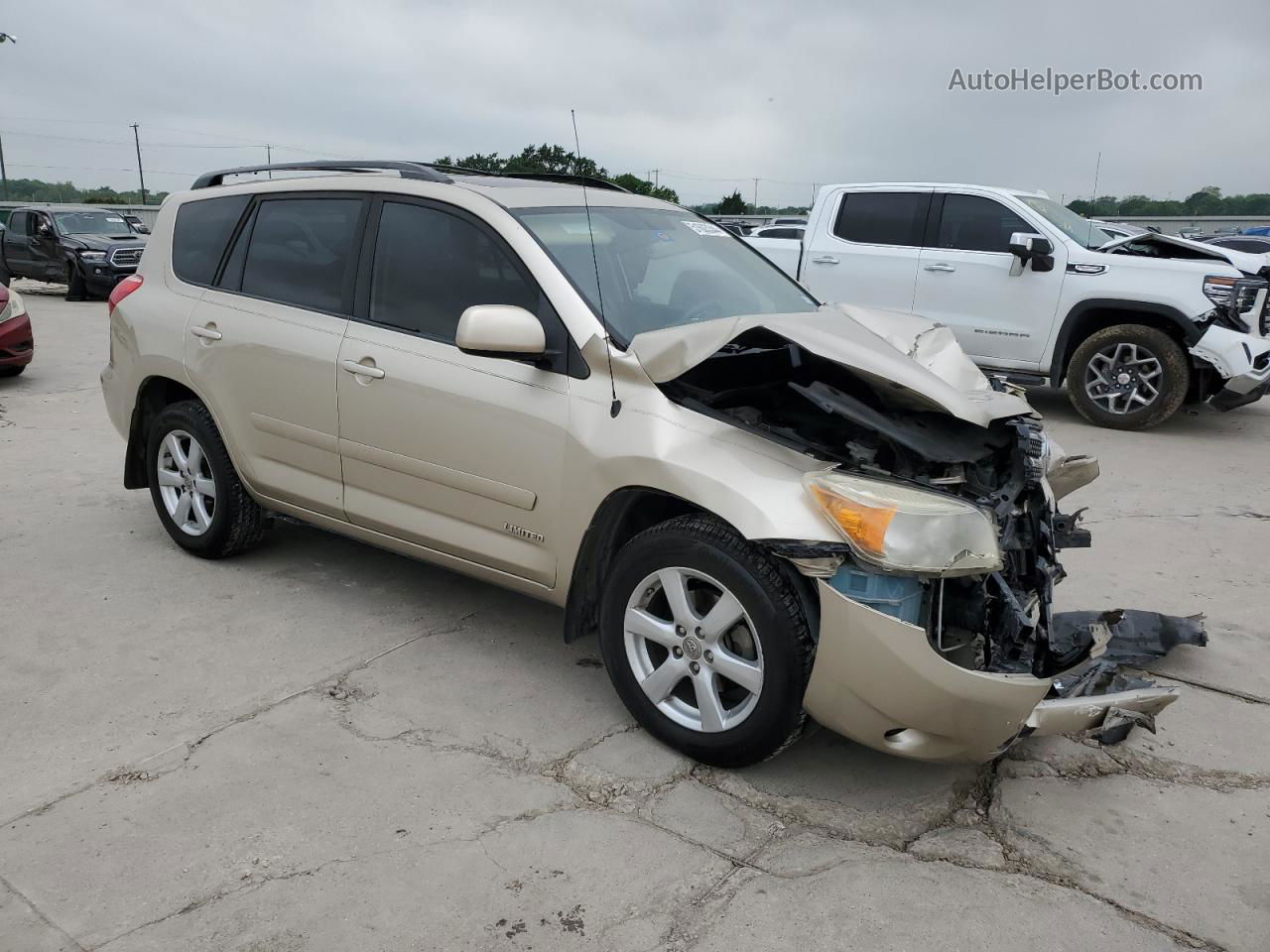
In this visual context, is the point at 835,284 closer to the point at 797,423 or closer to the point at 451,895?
the point at 797,423

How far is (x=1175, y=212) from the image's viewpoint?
25.0 metres

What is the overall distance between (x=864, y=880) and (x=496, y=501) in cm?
172

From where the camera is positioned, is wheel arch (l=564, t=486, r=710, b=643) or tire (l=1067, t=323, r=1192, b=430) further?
tire (l=1067, t=323, r=1192, b=430)

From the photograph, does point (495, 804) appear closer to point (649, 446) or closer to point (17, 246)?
point (649, 446)

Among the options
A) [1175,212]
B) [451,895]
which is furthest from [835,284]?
[1175,212]

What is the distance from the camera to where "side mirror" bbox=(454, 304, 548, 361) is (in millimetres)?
3203

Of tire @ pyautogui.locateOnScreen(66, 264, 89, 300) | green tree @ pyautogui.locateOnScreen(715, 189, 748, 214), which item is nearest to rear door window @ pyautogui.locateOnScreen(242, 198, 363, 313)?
tire @ pyautogui.locateOnScreen(66, 264, 89, 300)

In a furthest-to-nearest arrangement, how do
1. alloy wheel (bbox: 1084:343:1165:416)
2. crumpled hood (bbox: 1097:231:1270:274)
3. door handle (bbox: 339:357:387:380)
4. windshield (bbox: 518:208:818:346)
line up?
crumpled hood (bbox: 1097:231:1270:274), alloy wheel (bbox: 1084:343:1165:416), door handle (bbox: 339:357:387:380), windshield (bbox: 518:208:818:346)

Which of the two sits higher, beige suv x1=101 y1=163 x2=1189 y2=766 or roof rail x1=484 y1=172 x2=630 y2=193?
roof rail x1=484 y1=172 x2=630 y2=193

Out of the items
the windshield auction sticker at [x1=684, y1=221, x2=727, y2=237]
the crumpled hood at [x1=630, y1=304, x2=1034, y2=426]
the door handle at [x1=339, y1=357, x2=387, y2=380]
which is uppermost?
the windshield auction sticker at [x1=684, y1=221, x2=727, y2=237]

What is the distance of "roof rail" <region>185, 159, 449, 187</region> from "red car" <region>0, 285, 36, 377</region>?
5.73 m

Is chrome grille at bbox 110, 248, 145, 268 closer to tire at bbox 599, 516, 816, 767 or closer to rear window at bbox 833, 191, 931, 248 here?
rear window at bbox 833, 191, 931, 248

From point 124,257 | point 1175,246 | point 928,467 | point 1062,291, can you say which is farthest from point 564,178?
point 124,257

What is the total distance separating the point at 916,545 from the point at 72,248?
60.0 ft
